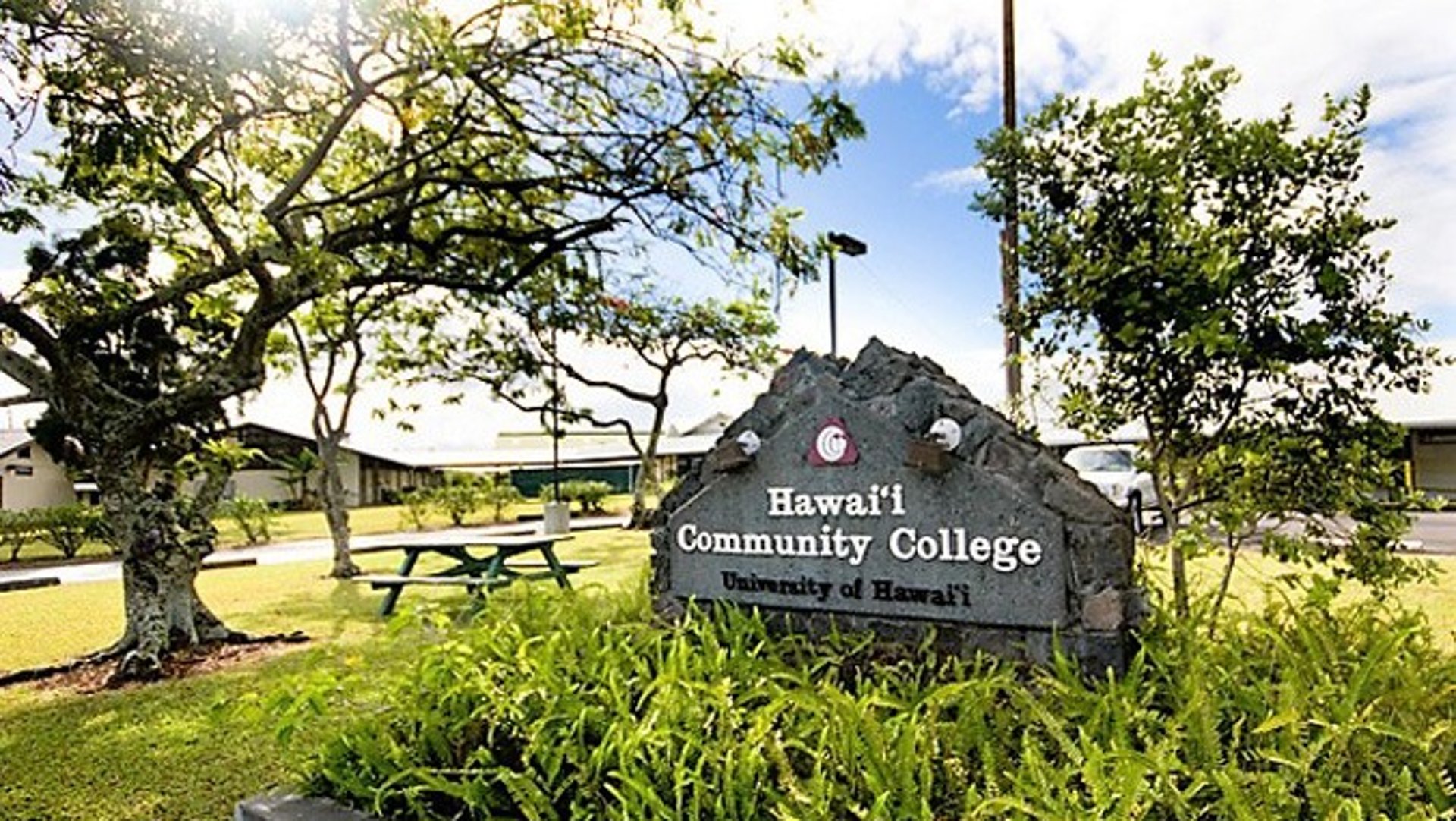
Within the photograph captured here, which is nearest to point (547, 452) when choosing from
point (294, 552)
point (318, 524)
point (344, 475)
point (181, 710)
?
point (344, 475)

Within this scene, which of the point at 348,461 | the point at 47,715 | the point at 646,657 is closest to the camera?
the point at 646,657

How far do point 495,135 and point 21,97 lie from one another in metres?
3.23

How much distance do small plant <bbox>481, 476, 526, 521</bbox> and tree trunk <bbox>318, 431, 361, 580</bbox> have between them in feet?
39.9

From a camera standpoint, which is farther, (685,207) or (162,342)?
(162,342)

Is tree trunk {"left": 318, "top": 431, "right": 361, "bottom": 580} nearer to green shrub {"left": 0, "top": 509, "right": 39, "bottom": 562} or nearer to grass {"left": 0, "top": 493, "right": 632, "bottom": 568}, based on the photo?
grass {"left": 0, "top": 493, "right": 632, "bottom": 568}

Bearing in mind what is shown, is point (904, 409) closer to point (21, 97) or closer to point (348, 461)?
point (21, 97)

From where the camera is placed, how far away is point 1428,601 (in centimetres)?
728

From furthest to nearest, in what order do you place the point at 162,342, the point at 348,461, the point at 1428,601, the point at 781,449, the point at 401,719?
the point at 348,461, the point at 162,342, the point at 1428,601, the point at 781,449, the point at 401,719

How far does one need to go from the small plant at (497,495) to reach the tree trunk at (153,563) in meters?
17.0

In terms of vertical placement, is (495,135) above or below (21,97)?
above

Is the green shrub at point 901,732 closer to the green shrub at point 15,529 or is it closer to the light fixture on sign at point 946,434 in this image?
the light fixture on sign at point 946,434

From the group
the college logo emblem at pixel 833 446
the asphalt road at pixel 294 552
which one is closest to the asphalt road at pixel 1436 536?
the asphalt road at pixel 294 552

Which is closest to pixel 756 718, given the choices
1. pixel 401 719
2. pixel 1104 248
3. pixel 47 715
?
pixel 401 719

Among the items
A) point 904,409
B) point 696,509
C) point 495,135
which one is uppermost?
point 495,135
